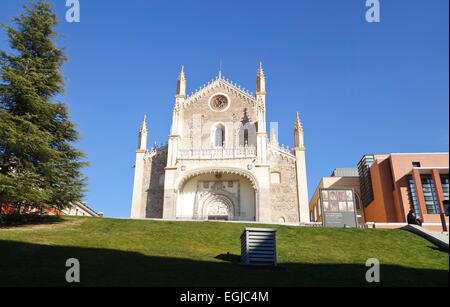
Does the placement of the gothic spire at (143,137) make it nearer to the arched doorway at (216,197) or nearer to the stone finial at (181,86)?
the stone finial at (181,86)

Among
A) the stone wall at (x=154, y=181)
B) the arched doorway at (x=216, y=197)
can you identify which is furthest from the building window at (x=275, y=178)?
the stone wall at (x=154, y=181)

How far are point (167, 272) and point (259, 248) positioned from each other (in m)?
3.56

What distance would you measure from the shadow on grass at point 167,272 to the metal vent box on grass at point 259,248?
1.59ft

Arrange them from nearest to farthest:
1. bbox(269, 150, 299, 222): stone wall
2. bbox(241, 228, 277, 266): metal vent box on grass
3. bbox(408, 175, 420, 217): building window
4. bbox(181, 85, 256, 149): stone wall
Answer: bbox(241, 228, 277, 266): metal vent box on grass
bbox(408, 175, 420, 217): building window
bbox(269, 150, 299, 222): stone wall
bbox(181, 85, 256, 149): stone wall

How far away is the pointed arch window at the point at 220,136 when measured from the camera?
38.5 m

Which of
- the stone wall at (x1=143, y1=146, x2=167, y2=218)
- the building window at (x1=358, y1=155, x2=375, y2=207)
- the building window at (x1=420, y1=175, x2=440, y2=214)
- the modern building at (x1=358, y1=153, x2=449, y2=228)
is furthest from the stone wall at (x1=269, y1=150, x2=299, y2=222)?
the stone wall at (x1=143, y1=146, x2=167, y2=218)

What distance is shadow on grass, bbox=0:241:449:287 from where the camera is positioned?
9484 millimetres

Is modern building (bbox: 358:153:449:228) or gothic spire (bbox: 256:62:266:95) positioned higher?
gothic spire (bbox: 256:62:266:95)

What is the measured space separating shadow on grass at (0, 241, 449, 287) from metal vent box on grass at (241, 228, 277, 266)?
48cm

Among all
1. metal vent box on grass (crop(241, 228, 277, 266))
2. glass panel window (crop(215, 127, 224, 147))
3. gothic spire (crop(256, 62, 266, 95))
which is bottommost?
metal vent box on grass (crop(241, 228, 277, 266))

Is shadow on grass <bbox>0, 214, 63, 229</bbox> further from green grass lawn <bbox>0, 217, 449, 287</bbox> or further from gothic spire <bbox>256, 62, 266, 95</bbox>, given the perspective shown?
gothic spire <bbox>256, 62, 266, 95</bbox>
